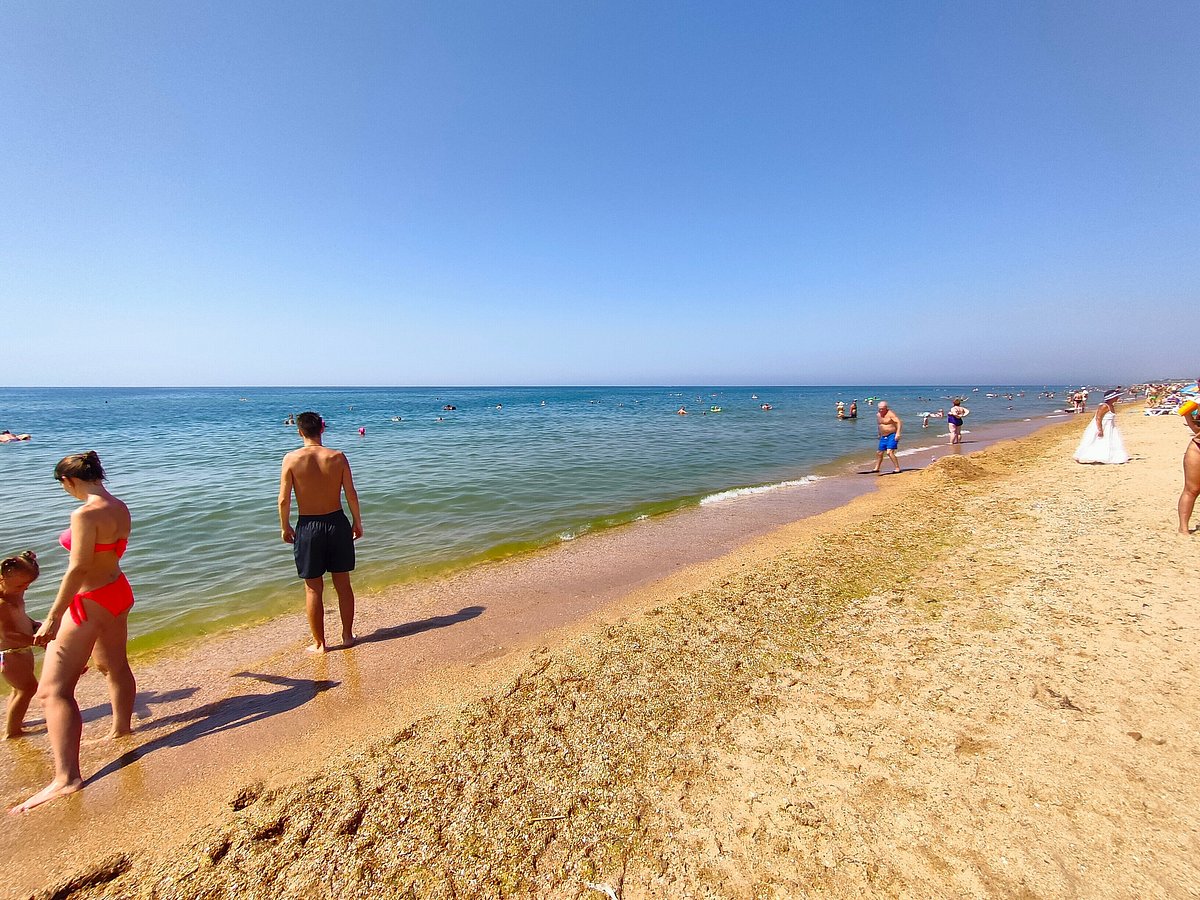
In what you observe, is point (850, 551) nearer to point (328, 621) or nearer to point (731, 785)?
point (731, 785)

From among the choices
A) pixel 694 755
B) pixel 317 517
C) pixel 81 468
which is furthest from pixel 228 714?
pixel 694 755

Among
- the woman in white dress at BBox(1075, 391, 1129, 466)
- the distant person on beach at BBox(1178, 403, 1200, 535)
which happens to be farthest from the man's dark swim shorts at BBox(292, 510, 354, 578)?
the woman in white dress at BBox(1075, 391, 1129, 466)

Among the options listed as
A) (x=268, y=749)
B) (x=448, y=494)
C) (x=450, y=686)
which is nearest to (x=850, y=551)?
(x=450, y=686)

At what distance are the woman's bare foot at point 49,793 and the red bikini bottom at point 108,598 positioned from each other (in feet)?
3.41

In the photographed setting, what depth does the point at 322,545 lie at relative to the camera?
15.2 ft

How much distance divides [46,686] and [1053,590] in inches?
340

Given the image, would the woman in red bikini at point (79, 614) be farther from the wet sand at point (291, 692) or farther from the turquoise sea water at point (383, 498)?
the turquoise sea water at point (383, 498)

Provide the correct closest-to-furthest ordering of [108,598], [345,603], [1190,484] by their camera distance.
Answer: [108,598] → [345,603] → [1190,484]

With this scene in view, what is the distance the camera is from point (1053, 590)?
4.75 m

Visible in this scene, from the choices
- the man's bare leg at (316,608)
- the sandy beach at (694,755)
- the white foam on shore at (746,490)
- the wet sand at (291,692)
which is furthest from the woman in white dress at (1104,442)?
the man's bare leg at (316,608)

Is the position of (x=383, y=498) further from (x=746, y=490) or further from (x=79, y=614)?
(x=746, y=490)

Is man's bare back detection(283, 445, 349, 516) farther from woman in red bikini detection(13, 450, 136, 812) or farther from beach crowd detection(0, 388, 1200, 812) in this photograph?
woman in red bikini detection(13, 450, 136, 812)

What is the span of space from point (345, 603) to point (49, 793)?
2.17m

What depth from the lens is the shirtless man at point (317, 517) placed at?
457cm
